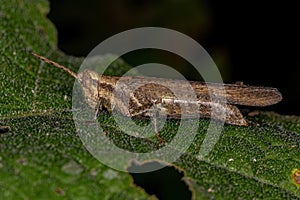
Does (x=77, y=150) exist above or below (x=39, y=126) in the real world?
above

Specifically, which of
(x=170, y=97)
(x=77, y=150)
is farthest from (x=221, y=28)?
(x=77, y=150)

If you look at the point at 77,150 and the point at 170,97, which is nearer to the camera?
the point at 77,150

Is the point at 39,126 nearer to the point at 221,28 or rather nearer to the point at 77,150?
the point at 77,150

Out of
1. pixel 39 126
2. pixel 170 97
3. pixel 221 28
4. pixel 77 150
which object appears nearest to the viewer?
pixel 77 150

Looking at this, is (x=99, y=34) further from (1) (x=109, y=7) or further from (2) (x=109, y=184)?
(2) (x=109, y=184)

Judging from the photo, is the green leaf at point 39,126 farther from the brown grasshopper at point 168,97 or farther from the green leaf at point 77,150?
the brown grasshopper at point 168,97

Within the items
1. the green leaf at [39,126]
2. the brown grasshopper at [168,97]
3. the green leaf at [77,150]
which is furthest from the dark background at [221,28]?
the brown grasshopper at [168,97]

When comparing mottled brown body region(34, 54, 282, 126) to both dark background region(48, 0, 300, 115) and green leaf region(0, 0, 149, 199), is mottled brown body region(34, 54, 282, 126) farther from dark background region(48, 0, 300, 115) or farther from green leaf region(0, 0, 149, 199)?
dark background region(48, 0, 300, 115)

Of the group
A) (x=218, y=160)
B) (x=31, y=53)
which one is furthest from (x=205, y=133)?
(x=31, y=53)
